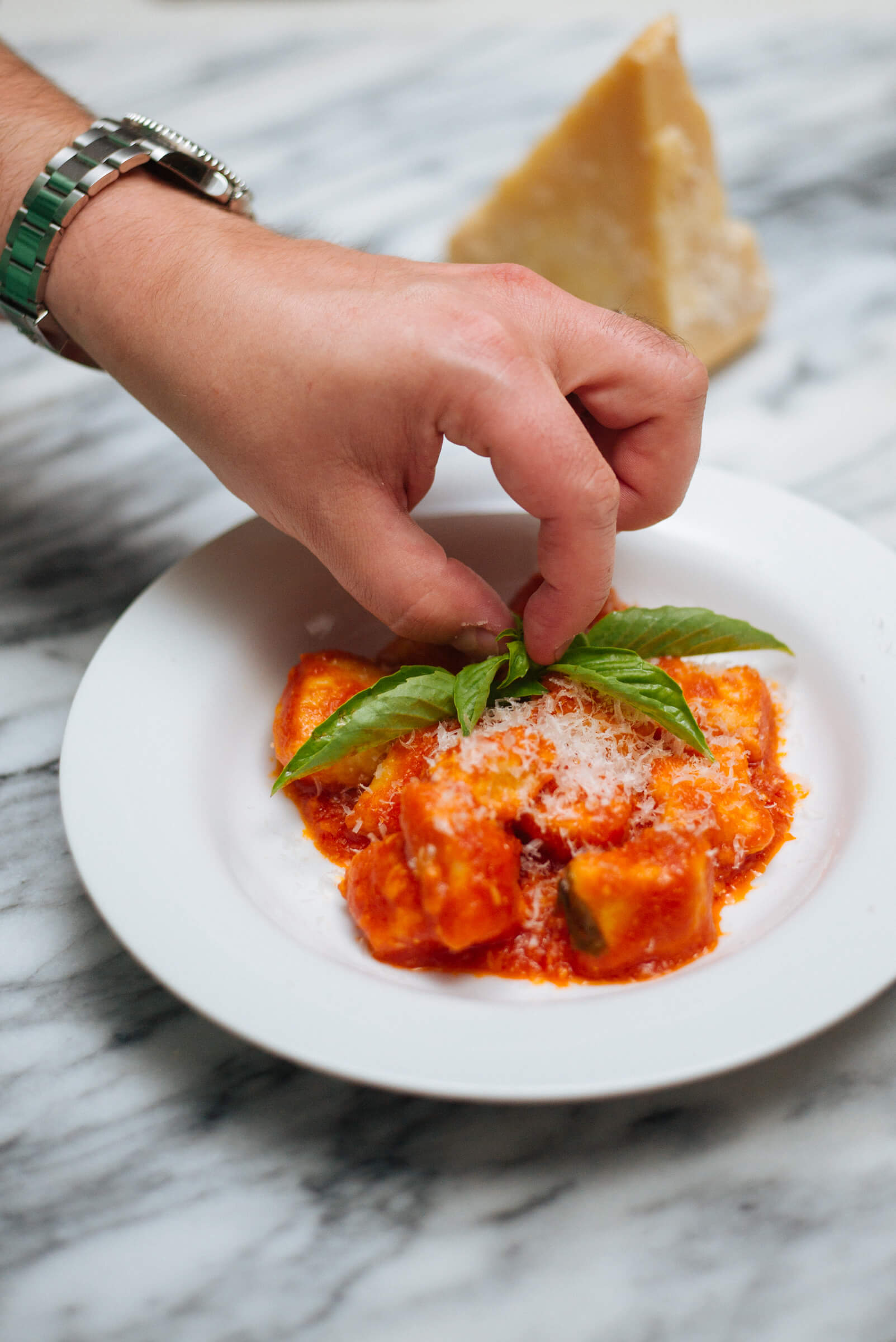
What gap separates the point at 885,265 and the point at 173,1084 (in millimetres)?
3064

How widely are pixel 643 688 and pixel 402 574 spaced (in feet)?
1.32

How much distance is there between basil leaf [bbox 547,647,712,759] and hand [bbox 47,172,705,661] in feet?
0.23

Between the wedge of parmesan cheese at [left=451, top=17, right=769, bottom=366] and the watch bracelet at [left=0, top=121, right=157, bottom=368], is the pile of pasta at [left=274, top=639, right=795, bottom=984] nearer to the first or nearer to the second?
the watch bracelet at [left=0, top=121, right=157, bottom=368]

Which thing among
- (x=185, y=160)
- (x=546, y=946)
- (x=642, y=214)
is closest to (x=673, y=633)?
(x=546, y=946)

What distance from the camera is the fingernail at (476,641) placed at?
1.79 meters

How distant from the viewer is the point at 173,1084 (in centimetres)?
152

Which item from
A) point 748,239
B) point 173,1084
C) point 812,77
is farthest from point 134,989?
point 812,77

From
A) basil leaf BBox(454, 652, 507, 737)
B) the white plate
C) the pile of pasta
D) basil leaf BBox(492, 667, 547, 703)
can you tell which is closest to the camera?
the white plate

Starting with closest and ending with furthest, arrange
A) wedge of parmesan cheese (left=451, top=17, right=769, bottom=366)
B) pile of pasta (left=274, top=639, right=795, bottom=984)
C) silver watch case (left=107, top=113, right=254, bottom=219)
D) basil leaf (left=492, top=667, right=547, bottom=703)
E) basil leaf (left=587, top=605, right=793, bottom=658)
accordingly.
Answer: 1. pile of pasta (left=274, top=639, right=795, bottom=984)
2. basil leaf (left=492, top=667, right=547, bottom=703)
3. basil leaf (left=587, top=605, right=793, bottom=658)
4. silver watch case (left=107, top=113, right=254, bottom=219)
5. wedge of parmesan cheese (left=451, top=17, right=769, bottom=366)

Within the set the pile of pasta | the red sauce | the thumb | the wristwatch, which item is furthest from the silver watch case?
the red sauce

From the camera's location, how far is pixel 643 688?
5.54 ft

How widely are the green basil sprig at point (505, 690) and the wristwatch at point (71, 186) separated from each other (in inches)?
36.9

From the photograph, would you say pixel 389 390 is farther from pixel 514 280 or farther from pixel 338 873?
pixel 338 873

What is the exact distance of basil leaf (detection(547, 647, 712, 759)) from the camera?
5.50 feet
